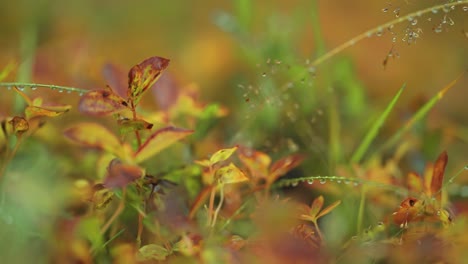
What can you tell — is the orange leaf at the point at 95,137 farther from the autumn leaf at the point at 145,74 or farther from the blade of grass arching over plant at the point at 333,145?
the blade of grass arching over plant at the point at 333,145

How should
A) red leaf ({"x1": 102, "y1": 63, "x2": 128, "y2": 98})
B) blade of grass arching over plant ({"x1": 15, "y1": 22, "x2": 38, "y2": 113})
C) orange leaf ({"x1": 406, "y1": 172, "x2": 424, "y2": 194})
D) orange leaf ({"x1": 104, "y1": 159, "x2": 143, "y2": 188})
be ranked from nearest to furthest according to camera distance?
orange leaf ({"x1": 104, "y1": 159, "x2": 143, "y2": 188}) → orange leaf ({"x1": 406, "y1": 172, "x2": 424, "y2": 194}) → red leaf ({"x1": 102, "y1": 63, "x2": 128, "y2": 98}) → blade of grass arching over plant ({"x1": 15, "y1": 22, "x2": 38, "y2": 113})

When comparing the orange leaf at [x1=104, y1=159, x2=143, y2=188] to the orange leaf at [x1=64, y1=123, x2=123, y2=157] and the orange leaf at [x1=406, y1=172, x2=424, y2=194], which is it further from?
the orange leaf at [x1=406, y1=172, x2=424, y2=194]

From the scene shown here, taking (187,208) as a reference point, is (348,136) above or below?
above

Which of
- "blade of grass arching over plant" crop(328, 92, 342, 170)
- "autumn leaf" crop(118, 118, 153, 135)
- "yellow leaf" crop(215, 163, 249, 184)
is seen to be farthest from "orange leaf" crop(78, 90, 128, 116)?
"blade of grass arching over plant" crop(328, 92, 342, 170)

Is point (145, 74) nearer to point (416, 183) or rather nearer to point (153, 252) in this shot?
point (153, 252)

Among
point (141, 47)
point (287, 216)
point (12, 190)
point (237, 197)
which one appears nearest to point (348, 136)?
point (237, 197)

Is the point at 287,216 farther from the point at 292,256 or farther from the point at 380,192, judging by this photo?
the point at 380,192
